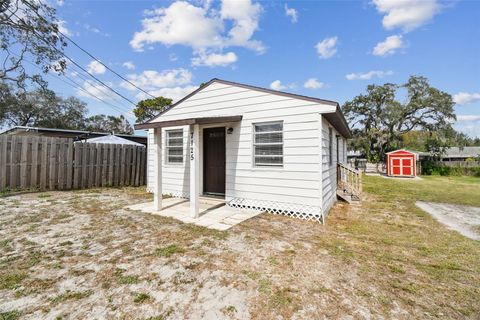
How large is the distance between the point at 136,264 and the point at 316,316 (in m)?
2.20

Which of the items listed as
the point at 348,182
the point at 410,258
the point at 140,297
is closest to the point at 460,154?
the point at 348,182

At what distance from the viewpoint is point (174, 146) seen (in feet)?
24.0

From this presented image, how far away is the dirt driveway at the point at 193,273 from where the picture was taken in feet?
6.65

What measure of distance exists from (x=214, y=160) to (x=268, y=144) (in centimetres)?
198

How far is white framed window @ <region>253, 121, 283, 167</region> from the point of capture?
214 inches

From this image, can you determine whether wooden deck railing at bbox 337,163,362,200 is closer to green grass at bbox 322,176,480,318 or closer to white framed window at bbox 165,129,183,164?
green grass at bbox 322,176,480,318

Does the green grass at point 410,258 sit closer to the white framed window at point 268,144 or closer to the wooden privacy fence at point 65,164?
the white framed window at point 268,144

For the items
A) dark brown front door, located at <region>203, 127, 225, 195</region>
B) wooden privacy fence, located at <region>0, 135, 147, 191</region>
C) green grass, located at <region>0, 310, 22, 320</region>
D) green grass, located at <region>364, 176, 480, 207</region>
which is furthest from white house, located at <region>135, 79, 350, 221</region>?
green grass, located at <region>364, 176, 480, 207</region>

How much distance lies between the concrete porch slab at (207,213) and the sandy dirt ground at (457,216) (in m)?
4.29

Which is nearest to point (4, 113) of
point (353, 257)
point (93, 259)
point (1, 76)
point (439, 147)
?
point (1, 76)

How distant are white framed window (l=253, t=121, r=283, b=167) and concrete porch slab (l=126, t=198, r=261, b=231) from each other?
52.0 inches

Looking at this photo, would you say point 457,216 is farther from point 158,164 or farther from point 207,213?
point 158,164

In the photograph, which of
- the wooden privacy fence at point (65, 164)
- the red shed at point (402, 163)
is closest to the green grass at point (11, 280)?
the wooden privacy fence at point (65, 164)

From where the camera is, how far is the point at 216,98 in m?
6.46
